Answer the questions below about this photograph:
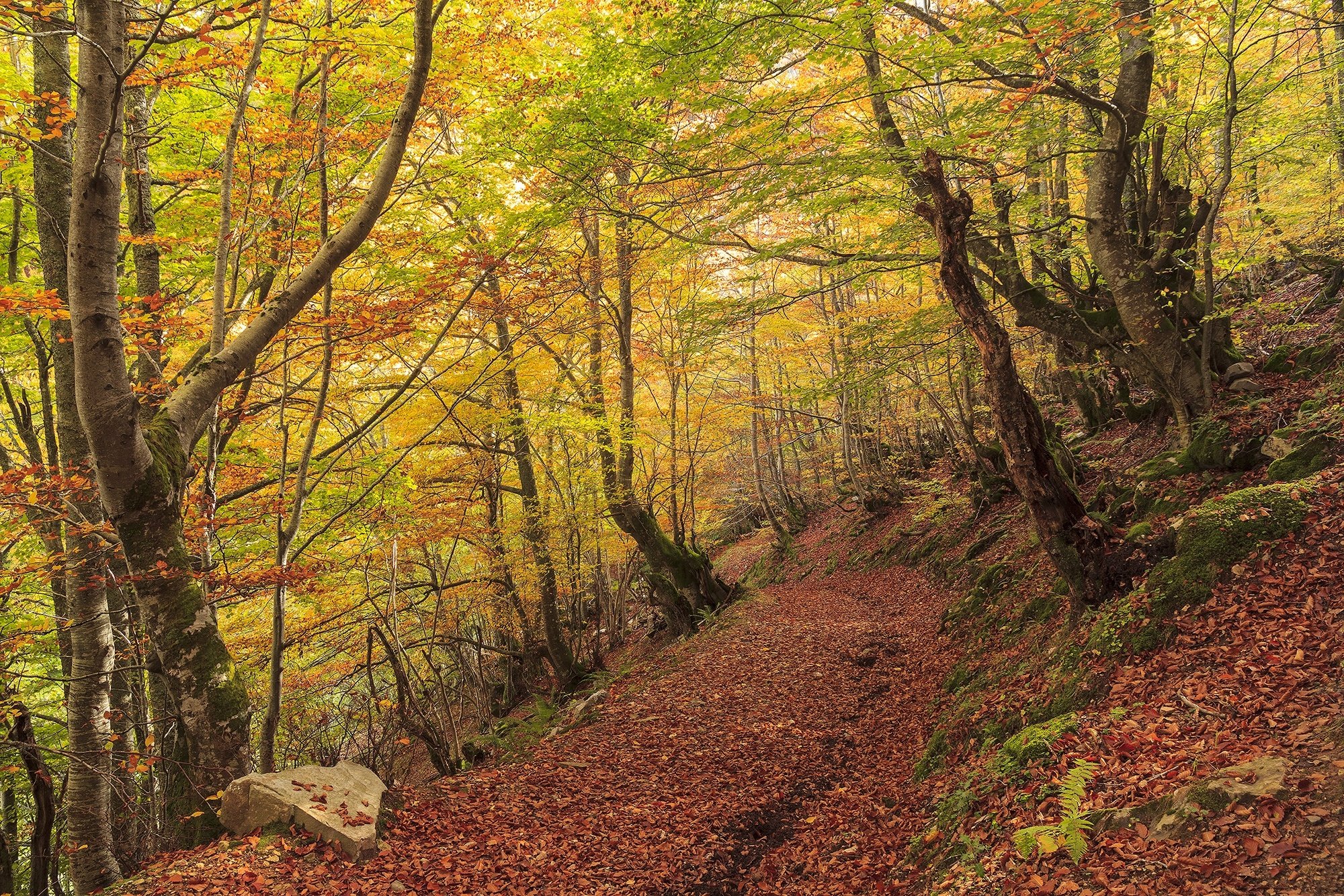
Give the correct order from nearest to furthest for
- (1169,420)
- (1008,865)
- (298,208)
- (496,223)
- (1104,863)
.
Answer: (1104,863) → (1008,865) → (298,208) → (1169,420) → (496,223)

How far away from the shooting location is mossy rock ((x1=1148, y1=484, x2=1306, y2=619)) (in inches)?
191

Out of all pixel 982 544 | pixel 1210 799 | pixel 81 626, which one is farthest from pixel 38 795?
pixel 982 544

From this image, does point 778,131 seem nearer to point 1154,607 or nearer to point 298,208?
point 298,208

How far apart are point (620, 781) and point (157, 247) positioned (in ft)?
25.4

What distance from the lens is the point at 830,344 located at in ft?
54.9

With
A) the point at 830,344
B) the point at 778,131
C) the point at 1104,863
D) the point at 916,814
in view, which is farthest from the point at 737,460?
the point at 1104,863

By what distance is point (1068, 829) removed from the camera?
343 cm

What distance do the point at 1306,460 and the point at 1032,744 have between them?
3.37 meters

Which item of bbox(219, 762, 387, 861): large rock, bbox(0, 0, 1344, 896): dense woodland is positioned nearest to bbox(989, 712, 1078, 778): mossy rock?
bbox(0, 0, 1344, 896): dense woodland

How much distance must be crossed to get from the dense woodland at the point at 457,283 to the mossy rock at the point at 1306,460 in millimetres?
974

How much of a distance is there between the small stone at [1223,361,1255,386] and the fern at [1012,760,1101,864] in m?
6.04

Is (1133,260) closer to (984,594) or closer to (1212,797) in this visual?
(984,594)

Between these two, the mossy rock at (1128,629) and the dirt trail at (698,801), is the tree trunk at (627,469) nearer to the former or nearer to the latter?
the dirt trail at (698,801)

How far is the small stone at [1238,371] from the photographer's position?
297 inches
